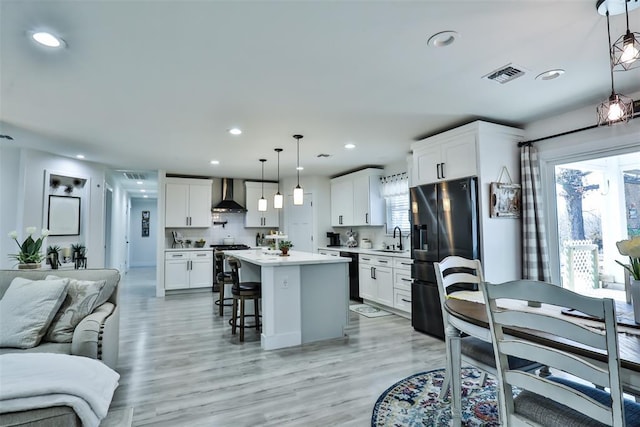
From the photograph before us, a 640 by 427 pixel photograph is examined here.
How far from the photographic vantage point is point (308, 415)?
2277 millimetres

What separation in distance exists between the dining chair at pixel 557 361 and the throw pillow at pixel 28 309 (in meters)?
2.78

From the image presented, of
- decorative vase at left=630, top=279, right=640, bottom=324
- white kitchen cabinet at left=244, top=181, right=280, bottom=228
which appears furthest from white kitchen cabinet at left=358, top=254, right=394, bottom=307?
decorative vase at left=630, top=279, right=640, bottom=324

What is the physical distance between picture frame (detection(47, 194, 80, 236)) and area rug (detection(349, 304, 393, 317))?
4.85 metres

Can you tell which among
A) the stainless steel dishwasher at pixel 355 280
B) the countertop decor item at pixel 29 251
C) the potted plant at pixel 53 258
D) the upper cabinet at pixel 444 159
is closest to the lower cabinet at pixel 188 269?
the potted plant at pixel 53 258

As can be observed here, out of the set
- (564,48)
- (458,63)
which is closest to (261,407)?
(458,63)

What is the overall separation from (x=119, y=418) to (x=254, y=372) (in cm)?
107

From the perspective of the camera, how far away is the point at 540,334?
4.85 feet

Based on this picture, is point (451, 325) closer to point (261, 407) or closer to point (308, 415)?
point (308, 415)

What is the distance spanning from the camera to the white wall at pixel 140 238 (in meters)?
12.2

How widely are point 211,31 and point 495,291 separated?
82.5 inches

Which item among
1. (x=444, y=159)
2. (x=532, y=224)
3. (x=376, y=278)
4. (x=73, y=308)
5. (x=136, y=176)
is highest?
(x=136, y=176)

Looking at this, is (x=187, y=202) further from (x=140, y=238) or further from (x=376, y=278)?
(x=140, y=238)

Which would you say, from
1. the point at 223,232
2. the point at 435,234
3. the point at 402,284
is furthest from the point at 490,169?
the point at 223,232

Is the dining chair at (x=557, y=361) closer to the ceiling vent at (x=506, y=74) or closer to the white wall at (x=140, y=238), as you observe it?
the ceiling vent at (x=506, y=74)
